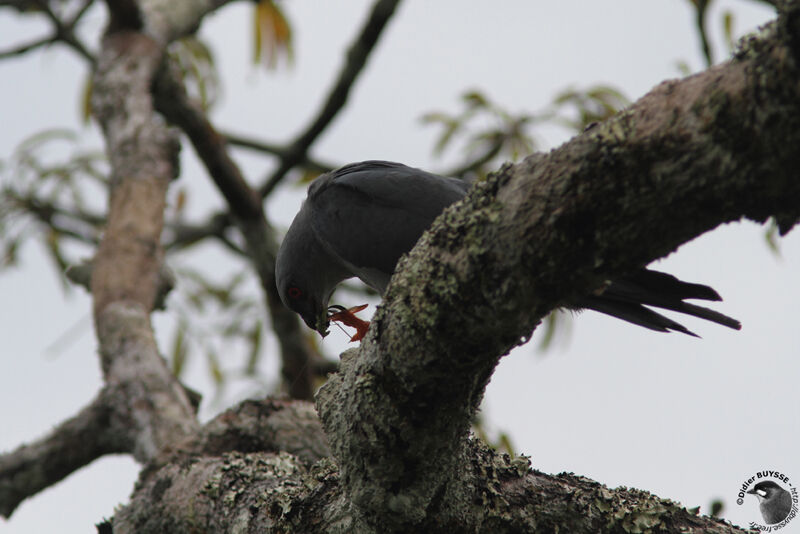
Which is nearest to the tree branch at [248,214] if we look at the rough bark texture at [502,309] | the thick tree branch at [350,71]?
the thick tree branch at [350,71]

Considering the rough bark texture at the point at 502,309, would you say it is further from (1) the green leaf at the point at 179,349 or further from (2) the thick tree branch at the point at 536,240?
(1) the green leaf at the point at 179,349

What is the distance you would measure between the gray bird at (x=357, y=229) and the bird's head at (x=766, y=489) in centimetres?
83

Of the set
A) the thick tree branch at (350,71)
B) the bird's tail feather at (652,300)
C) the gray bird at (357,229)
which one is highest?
the thick tree branch at (350,71)

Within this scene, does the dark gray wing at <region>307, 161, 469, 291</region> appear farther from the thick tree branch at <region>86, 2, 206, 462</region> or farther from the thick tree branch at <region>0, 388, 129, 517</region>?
the thick tree branch at <region>0, 388, 129, 517</region>

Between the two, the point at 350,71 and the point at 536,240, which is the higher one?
the point at 350,71

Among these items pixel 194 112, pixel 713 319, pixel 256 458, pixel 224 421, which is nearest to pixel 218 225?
pixel 194 112

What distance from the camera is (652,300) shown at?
285 cm

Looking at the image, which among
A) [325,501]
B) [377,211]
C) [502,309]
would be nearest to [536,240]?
[502,309]

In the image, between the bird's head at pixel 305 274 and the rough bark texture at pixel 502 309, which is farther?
the bird's head at pixel 305 274

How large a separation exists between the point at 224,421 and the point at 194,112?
2.75 metres

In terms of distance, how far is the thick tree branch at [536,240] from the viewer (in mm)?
1496

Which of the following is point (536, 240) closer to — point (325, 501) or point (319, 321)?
point (325, 501)

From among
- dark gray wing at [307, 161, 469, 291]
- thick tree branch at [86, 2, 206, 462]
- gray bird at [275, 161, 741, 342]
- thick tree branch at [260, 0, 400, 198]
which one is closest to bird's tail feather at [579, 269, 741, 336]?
gray bird at [275, 161, 741, 342]

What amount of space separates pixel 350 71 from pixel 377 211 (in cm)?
250
